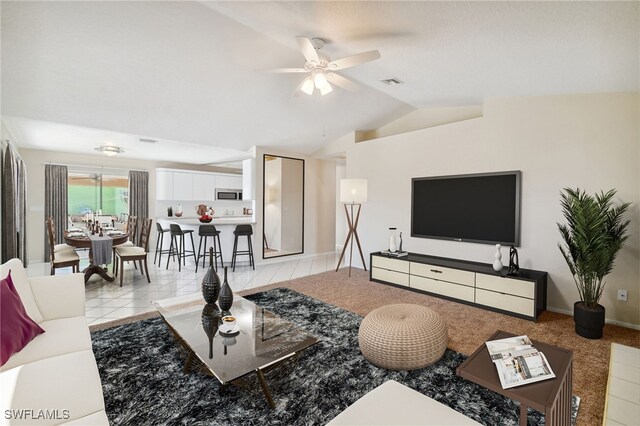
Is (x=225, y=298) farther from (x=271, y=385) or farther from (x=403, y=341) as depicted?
(x=403, y=341)

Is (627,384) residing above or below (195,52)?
below

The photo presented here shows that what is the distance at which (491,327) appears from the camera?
3.10m

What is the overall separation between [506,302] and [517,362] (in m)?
2.28

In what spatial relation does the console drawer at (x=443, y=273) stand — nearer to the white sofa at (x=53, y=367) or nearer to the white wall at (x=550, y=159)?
the white wall at (x=550, y=159)

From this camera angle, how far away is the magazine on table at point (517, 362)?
1399 mm

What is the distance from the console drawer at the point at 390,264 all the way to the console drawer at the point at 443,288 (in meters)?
0.19

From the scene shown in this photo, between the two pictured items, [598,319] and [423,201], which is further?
[423,201]

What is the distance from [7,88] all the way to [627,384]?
627cm

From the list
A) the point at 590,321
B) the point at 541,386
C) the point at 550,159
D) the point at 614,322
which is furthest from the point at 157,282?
the point at 614,322

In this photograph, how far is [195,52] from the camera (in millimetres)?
3258

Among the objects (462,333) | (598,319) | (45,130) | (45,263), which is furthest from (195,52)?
(45,263)

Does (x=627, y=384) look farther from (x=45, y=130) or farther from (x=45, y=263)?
(x=45, y=263)

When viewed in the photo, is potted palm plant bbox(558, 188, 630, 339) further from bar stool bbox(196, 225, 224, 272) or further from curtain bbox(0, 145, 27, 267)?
curtain bbox(0, 145, 27, 267)

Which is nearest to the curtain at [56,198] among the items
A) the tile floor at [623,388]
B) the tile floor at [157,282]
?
the tile floor at [157,282]
